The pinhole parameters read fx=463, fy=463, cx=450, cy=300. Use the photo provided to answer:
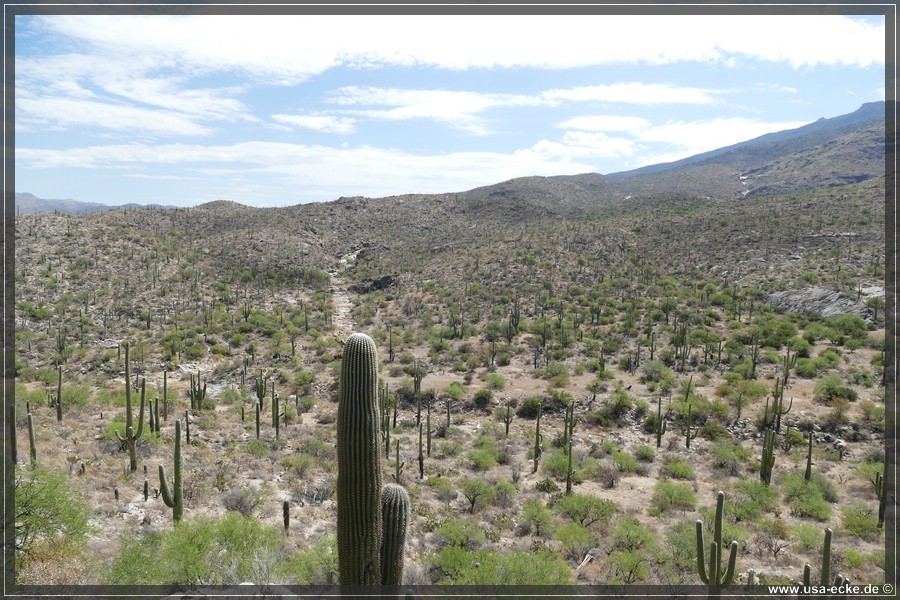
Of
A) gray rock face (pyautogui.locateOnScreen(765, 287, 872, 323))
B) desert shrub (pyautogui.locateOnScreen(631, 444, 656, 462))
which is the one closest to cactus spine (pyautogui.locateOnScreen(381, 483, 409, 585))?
desert shrub (pyautogui.locateOnScreen(631, 444, 656, 462))

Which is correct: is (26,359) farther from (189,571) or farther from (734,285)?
(734,285)

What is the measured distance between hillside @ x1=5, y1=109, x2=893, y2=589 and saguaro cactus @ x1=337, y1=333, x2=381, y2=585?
1.96 metres

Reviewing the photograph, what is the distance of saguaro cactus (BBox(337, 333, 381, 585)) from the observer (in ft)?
23.0

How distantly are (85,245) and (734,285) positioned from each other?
51812 mm

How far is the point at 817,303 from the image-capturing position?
2861 centimetres

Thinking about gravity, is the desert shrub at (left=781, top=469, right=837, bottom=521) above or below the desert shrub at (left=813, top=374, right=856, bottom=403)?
below

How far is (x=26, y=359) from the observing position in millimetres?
23359

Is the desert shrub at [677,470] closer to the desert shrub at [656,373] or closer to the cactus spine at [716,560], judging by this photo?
the desert shrub at [656,373]

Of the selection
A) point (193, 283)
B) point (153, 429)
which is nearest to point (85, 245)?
point (193, 283)

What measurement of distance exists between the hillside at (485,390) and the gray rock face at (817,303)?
25cm

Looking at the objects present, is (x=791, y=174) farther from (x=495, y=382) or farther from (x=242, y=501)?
(x=242, y=501)

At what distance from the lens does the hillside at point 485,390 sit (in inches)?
402

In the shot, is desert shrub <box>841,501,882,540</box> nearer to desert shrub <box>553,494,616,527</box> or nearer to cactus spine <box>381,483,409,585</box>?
desert shrub <box>553,494,616,527</box>

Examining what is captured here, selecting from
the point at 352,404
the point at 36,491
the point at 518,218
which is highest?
the point at 518,218
